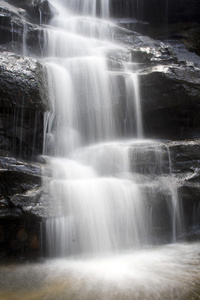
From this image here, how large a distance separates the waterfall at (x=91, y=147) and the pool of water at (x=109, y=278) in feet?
1.48

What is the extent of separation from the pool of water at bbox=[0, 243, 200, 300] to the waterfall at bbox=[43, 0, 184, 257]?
0.45m

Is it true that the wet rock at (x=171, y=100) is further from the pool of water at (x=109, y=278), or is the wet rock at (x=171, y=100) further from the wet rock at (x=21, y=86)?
the pool of water at (x=109, y=278)

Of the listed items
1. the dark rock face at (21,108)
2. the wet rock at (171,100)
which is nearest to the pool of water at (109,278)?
the dark rock face at (21,108)

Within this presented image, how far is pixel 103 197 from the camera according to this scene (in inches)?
204

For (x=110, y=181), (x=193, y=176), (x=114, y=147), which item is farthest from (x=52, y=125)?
(x=193, y=176)

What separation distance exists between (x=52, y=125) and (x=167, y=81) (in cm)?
355

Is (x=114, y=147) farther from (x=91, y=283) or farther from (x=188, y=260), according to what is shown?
(x=91, y=283)

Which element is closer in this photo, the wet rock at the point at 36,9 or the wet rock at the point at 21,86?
the wet rock at the point at 21,86

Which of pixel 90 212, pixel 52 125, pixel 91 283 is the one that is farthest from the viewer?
pixel 52 125

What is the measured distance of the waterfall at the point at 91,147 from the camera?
474 centimetres

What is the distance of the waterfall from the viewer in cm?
474

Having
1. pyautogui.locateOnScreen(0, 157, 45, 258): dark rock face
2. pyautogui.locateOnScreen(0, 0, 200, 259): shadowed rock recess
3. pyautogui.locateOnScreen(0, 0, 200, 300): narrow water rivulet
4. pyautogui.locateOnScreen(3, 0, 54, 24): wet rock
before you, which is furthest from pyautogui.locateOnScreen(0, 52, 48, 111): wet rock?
pyautogui.locateOnScreen(3, 0, 54, 24): wet rock

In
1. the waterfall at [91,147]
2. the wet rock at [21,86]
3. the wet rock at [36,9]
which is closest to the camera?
the waterfall at [91,147]

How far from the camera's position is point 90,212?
491 cm
